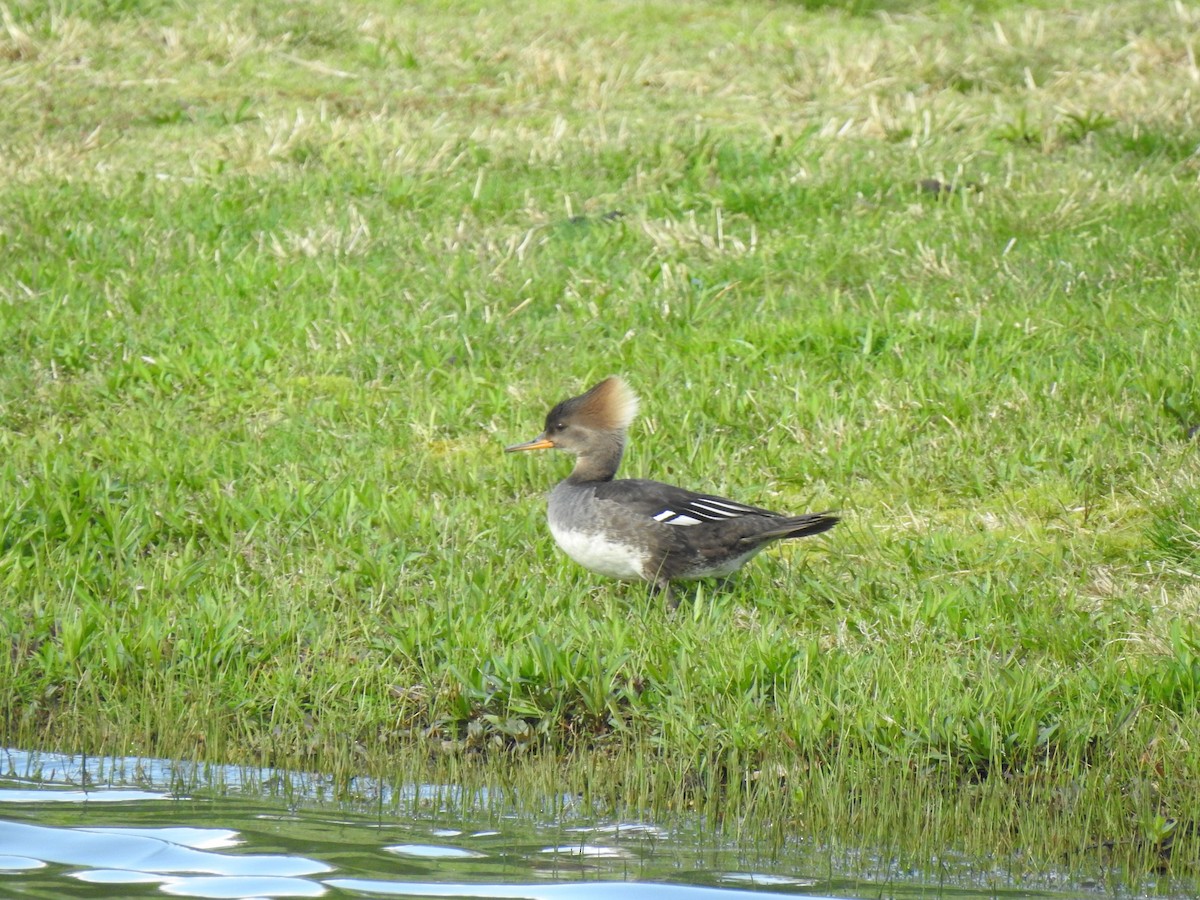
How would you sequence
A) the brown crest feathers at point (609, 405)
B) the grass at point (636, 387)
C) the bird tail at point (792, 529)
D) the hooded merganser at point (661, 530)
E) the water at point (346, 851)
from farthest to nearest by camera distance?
1. the brown crest feathers at point (609, 405)
2. the hooded merganser at point (661, 530)
3. the bird tail at point (792, 529)
4. the grass at point (636, 387)
5. the water at point (346, 851)

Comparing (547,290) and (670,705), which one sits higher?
(547,290)

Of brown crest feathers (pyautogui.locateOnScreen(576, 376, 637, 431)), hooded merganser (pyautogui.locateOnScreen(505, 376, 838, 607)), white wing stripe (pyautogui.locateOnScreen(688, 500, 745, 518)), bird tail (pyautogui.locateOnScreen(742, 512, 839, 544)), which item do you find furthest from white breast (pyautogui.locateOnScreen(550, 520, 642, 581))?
brown crest feathers (pyautogui.locateOnScreen(576, 376, 637, 431))

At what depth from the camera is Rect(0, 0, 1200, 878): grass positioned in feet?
16.1

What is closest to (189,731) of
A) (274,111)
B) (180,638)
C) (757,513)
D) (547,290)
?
(180,638)

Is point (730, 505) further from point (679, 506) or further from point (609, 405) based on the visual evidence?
point (609, 405)

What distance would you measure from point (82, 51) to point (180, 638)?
27.4 ft

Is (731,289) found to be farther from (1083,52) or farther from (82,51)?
(82,51)

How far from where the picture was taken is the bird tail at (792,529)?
5.61 m

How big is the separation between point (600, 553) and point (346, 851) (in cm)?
209

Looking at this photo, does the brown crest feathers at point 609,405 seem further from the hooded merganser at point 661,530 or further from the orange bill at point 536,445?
the hooded merganser at point 661,530

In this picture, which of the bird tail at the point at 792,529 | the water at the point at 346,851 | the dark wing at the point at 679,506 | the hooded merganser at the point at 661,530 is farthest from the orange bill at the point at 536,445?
the water at the point at 346,851

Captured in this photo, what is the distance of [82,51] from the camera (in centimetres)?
1244

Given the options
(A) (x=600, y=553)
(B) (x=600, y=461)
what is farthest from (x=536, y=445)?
(A) (x=600, y=553)

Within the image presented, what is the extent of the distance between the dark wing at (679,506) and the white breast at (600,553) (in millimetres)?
164
